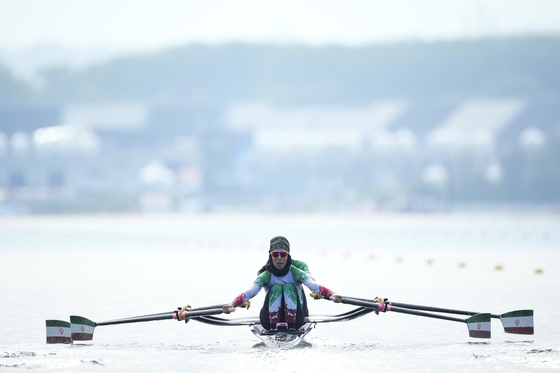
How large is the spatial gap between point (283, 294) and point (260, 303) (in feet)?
18.2

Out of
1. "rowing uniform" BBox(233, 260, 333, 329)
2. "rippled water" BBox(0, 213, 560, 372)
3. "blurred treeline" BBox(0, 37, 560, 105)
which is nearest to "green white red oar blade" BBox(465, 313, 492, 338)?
"rippled water" BBox(0, 213, 560, 372)

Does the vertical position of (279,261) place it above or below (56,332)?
above

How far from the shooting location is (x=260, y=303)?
16.4 meters

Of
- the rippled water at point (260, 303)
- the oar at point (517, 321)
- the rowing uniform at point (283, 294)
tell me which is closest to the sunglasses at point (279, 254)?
the rowing uniform at point (283, 294)

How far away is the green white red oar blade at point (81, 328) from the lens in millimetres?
11258

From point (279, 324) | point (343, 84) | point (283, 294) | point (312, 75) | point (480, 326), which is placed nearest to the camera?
point (279, 324)

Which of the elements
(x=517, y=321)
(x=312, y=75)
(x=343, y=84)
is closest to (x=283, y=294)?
(x=517, y=321)

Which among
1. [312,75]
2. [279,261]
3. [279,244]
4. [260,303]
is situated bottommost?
[260,303]

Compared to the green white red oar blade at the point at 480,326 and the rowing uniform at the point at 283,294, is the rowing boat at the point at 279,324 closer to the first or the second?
the green white red oar blade at the point at 480,326

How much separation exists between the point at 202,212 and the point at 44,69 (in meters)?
82.5

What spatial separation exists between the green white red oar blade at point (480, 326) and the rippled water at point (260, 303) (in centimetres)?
14

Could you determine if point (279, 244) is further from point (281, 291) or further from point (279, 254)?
point (281, 291)

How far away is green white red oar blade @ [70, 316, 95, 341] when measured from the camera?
443 inches

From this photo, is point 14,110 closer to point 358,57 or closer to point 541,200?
point 358,57
